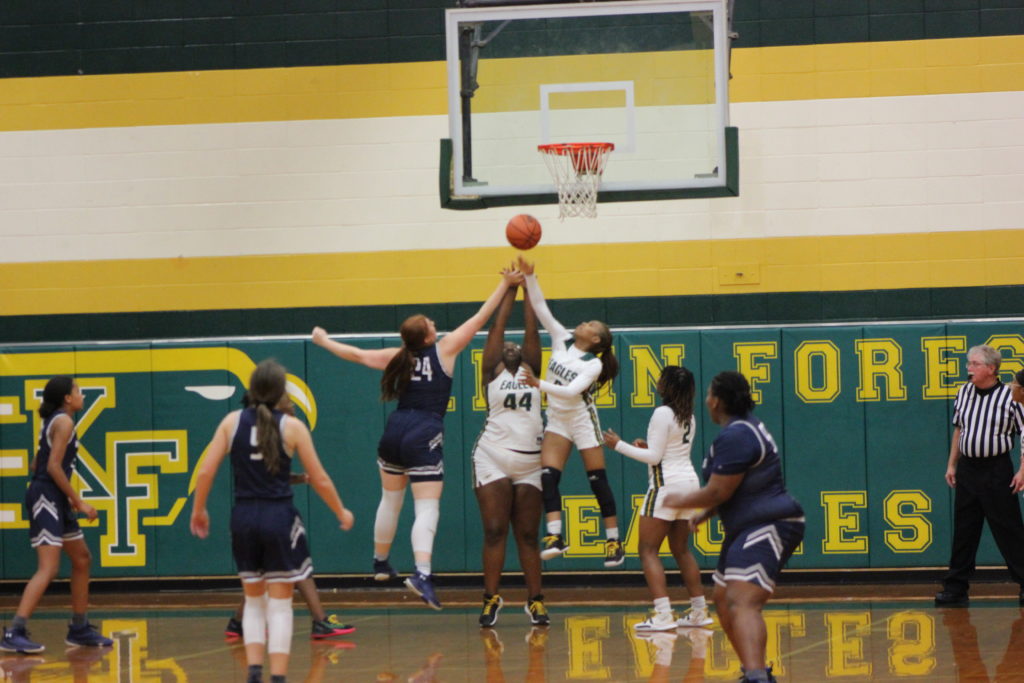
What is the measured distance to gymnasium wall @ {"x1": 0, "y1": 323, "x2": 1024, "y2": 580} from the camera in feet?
38.8

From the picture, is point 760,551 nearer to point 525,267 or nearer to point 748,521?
point 748,521

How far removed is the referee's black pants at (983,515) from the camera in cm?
1020

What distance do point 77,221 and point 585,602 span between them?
6.11m

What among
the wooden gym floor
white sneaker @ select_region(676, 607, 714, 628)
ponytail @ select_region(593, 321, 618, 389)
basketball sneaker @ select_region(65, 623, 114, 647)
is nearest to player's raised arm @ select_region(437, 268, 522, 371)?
ponytail @ select_region(593, 321, 618, 389)

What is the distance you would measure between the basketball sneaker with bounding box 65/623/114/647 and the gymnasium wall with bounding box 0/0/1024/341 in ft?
13.0

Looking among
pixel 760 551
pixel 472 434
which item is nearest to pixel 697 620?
pixel 760 551

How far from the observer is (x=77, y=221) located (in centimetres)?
1304

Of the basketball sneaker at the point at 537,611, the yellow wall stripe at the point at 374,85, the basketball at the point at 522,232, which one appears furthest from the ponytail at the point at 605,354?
the yellow wall stripe at the point at 374,85

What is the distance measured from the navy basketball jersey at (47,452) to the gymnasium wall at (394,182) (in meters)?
3.64

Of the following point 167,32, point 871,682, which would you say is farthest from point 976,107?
point 167,32

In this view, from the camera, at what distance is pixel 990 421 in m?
10.2

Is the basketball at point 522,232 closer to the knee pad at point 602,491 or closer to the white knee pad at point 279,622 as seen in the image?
the knee pad at point 602,491

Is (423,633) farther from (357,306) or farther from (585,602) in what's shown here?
(357,306)

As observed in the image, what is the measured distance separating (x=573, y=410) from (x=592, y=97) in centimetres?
246
